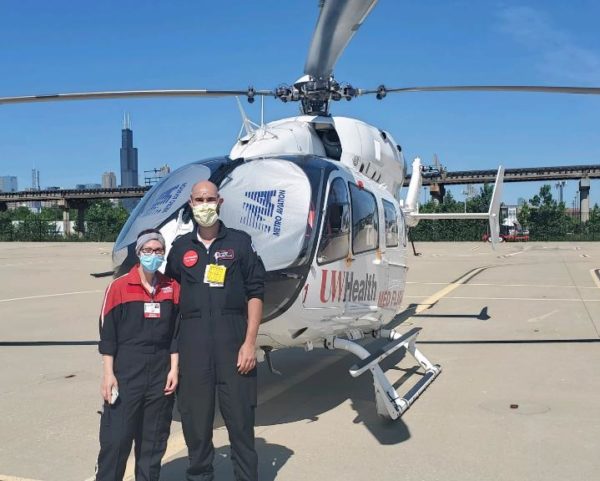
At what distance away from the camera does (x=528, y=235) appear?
60.2 m

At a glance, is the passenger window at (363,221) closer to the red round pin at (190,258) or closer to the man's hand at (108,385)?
the red round pin at (190,258)

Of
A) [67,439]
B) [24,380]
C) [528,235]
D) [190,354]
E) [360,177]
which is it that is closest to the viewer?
[190,354]

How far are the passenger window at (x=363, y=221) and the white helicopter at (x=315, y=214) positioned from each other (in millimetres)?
11

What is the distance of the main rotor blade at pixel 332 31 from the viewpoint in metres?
4.41

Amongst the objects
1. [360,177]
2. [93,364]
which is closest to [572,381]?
[360,177]

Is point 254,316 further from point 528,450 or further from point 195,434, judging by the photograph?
point 528,450

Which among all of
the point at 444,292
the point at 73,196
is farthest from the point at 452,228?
the point at 73,196

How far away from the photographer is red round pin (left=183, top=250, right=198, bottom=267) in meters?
3.62

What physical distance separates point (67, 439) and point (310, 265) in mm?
2391

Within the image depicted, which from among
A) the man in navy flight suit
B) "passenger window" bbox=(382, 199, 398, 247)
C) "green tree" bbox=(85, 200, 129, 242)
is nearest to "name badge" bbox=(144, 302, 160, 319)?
the man in navy flight suit

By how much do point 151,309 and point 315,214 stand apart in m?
1.78

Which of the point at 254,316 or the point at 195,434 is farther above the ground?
the point at 254,316

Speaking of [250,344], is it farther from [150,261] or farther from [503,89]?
[503,89]

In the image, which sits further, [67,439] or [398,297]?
[398,297]
